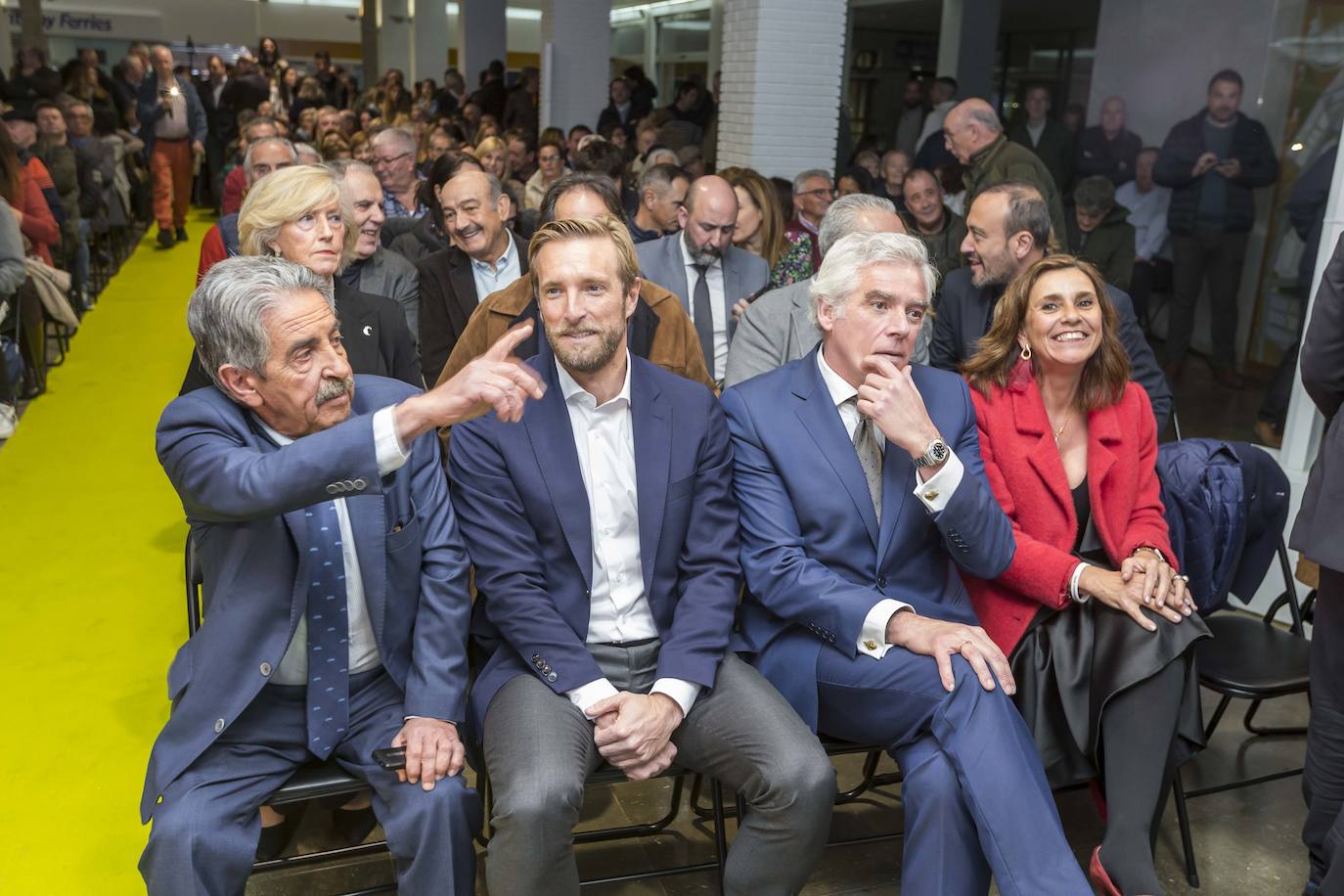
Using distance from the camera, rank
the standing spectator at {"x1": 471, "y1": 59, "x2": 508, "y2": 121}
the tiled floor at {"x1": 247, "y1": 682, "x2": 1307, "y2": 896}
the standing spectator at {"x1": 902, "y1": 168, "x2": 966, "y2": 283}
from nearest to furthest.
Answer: the tiled floor at {"x1": 247, "y1": 682, "x2": 1307, "y2": 896} → the standing spectator at {"x1": 902, "y1": 168, "x2": 966, "y2": 283} → the standing spectator at {"x1": 471, "y1": 59, "x2": 508, "y2": 121}

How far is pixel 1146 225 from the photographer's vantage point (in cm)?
775

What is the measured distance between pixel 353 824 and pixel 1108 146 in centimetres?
800

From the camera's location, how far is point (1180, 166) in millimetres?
7234

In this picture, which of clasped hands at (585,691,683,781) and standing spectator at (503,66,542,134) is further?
standing spectator at (503,66,542,134)

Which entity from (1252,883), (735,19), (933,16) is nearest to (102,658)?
(1252,883)

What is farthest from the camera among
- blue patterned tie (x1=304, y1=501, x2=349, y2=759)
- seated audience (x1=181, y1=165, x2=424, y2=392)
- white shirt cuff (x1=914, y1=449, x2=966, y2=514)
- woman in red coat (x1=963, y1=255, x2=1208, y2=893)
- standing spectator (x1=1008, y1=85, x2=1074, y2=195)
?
standing spectator (x1=1008, y1=85, x2=1074, y2=195)

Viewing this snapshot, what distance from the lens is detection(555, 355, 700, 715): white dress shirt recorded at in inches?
105

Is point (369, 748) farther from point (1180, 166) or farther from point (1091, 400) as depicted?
point (1180, 166)

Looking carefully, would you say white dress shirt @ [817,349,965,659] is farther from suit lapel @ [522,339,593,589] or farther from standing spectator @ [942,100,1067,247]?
standing spectator @ [942,100,1067,247]

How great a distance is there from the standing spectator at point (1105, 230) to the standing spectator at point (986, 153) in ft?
1.90

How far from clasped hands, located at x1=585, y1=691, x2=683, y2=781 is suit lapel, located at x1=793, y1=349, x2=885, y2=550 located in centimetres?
65

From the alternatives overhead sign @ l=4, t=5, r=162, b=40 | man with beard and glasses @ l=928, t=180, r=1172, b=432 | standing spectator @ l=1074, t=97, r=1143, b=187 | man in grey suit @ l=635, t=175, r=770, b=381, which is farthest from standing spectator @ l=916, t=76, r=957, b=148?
overhead sign @ l=4, t=5, r=162, b=40

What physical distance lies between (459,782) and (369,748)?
0.22 metres

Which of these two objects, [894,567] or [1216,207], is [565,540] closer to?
[894,567]
